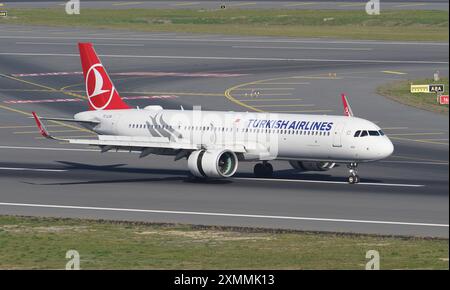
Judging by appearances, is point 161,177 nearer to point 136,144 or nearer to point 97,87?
point 136,144

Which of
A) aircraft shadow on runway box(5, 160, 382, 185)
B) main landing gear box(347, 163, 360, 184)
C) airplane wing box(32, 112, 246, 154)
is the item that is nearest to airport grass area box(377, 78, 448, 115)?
aircraft shadow on runway box(5, 160, 382, 185)

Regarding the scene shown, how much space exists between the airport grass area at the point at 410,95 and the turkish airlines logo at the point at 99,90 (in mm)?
34365

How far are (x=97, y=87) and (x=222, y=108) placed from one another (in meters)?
28.7

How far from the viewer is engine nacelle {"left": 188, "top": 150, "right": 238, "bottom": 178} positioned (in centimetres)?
7412

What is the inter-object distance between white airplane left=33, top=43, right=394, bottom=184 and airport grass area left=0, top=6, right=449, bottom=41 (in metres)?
84.6

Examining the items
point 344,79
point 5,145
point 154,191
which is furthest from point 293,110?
point 154,191

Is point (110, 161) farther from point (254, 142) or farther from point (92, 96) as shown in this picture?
point (254, 142)

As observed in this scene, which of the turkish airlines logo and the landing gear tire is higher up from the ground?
the turkish airlines logo

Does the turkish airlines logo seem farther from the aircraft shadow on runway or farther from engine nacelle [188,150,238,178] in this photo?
engine nacelle [188,150,238,178]

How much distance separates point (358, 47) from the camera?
153 m

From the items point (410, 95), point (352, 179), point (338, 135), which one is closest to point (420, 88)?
point (410, 95)

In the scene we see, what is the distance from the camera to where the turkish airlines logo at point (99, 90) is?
83.1 m

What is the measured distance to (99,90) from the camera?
83375 millimetres
